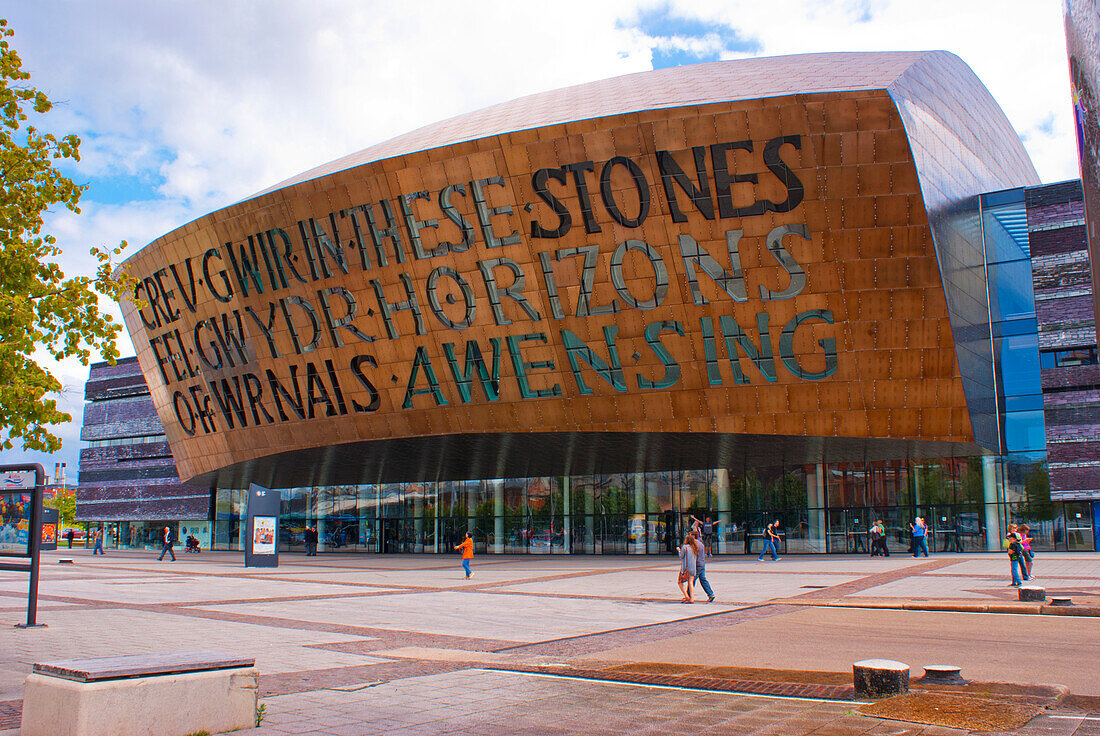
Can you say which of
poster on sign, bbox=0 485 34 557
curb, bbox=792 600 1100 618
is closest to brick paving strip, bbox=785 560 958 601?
curb, bbox=792 600 1100 618

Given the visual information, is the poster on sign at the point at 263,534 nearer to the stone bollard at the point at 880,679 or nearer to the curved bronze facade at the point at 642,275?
the curved bronze facade at the point at 642,275

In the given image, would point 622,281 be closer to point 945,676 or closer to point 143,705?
point 945,676

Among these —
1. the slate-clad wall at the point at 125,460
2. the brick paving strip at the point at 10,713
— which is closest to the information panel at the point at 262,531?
the brick paving strip at the point at 10,713

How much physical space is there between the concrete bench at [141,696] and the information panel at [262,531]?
30.5 m

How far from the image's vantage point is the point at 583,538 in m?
49.6

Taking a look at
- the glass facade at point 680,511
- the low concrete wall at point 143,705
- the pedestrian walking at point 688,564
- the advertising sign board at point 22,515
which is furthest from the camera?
the glass facade at point 680,511

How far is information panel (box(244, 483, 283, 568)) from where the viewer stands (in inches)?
1459

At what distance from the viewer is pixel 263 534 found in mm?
37938

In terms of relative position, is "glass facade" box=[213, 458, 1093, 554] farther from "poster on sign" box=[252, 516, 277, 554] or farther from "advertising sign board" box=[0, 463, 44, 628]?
"advertising sign board" box=[0, 463, 44, 628]

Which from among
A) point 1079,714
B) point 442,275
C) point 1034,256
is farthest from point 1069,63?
point 1034,256

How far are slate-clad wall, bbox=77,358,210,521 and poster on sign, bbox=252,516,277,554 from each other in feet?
118

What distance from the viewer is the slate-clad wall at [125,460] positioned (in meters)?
72.6

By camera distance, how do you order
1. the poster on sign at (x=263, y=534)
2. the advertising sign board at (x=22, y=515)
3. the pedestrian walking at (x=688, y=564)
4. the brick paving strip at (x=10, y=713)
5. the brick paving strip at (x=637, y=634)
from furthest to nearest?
the poster on sign at (x=263, y=534)
the pedestrian walking at (x=688, y=564)
the advertising sign board at (x=22, y=515)
the brick paving strip at (x=637, y=634)
the brick paving strip at (x=10, y=713)

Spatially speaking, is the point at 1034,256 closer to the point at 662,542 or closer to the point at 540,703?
the point at 662,542
